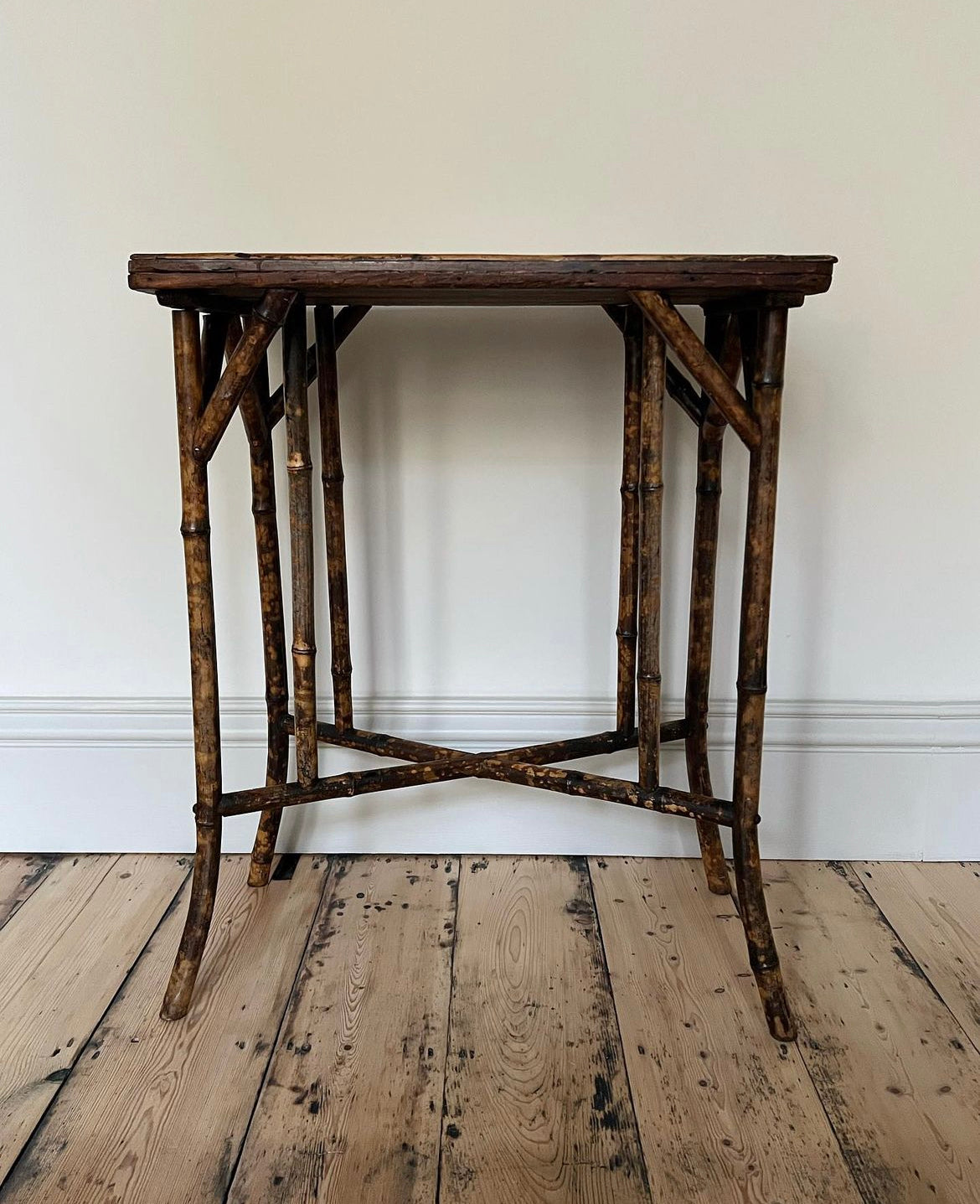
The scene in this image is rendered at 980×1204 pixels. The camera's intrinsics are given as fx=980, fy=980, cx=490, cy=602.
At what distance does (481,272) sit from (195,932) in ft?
2.89

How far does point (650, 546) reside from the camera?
1.22 meters

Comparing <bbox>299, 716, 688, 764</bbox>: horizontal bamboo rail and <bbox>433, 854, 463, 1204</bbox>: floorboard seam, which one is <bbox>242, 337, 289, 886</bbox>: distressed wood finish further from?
<bbox>433, 854, 463, 1204</bbox>: floorboard seam

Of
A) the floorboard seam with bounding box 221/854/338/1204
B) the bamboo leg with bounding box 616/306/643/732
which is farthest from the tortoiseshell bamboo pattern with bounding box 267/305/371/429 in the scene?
the floorboard seam with bounding box 221/854/338/1204

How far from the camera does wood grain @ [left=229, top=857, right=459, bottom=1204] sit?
0.99 meters

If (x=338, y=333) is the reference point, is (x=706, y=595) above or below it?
below

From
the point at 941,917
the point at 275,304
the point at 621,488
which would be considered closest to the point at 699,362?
the point at 621,488

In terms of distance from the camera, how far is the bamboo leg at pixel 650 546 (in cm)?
117

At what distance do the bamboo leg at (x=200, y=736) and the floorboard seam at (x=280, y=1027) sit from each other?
0.41ft

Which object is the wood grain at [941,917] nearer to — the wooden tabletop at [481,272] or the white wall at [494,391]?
the white wall at [494,391]

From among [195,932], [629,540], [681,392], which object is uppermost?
[681,392]

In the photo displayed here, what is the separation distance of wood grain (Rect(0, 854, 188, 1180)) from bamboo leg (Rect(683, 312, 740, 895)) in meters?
0.85

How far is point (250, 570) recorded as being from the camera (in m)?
1.62

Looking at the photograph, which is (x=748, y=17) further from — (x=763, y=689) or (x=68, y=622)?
(x=68, y=622)

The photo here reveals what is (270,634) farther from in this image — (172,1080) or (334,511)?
(172,1080)
